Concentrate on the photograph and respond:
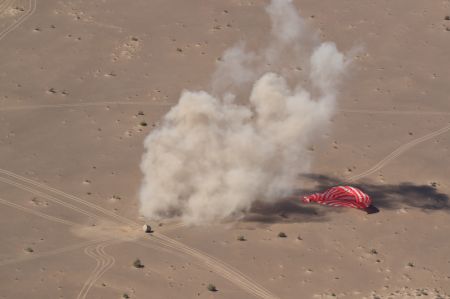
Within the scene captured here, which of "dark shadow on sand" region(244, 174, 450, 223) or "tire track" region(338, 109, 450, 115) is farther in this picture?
"tire track" region(338, 109, 450, 115)

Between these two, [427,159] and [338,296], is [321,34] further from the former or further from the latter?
[338,296]

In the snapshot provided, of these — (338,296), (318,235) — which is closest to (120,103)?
(318,235)

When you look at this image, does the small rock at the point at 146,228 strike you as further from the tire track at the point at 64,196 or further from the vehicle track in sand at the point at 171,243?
the tire track at the point at 64,196

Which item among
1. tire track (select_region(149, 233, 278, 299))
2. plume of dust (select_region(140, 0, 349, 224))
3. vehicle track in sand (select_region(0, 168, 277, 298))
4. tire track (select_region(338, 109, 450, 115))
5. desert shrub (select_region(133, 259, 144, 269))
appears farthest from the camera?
tire track (select_region(338, 109, 450, 115))

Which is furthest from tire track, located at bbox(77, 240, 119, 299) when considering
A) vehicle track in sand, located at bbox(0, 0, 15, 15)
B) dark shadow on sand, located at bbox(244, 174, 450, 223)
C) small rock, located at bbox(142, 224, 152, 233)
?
vehicle track in sand, located at bbox(0, 0, 15, 15)

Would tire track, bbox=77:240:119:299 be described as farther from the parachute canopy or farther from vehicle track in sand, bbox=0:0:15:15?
vehicle track in sand, bbox=0:0:15:15

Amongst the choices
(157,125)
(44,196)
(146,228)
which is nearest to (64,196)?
(44,196)
